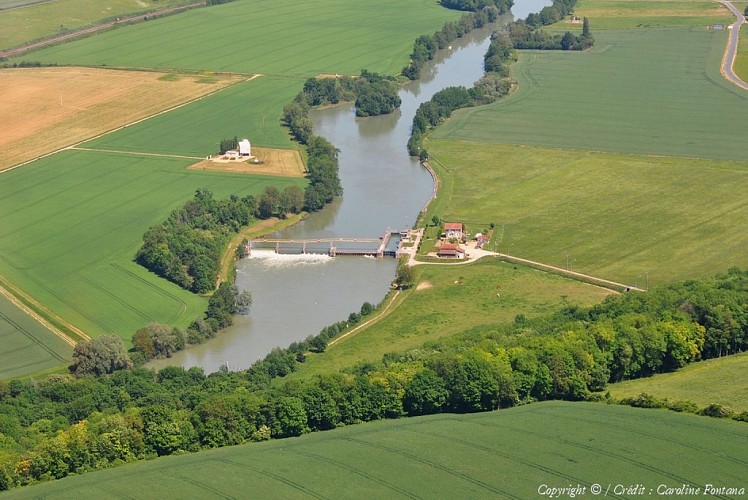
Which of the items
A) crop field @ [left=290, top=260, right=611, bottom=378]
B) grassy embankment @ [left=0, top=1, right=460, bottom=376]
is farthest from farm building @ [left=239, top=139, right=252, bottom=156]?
crop field @ [left=290, top=260, right=611, bottom=378]

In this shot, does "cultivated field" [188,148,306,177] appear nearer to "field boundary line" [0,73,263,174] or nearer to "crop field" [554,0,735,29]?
"field boundary line" [0,73,263,174]

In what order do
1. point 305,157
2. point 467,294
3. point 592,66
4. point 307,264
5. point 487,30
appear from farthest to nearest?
point 487,30 < point 592,66 < point 305,157 < point 307,264 < point 467,294

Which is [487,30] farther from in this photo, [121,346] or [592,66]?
[121,346]

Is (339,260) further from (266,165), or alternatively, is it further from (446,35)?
(446,35)

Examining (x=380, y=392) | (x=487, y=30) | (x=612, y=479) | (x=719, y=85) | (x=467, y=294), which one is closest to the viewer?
(x=612, y=479)

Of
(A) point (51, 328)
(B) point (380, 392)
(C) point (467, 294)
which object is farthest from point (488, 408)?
(A) point (51, 328)

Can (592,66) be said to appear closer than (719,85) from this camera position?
No
